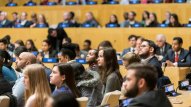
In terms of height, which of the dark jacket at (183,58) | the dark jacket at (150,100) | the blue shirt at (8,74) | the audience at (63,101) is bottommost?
the dark jacket at (183,58)

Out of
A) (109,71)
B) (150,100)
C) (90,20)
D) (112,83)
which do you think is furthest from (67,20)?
(150,100)

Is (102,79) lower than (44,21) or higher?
lower

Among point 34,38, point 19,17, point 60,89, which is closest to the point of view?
point 60,89

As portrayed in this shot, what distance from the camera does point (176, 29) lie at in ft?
25.4

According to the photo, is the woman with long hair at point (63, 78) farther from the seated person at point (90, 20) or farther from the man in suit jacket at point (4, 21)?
the man in suit jacket at point (4, 21)

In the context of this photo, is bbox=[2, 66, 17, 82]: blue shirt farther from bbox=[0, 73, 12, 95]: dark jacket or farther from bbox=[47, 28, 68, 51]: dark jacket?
bbox=[47, 28, 68, 51]: dark jacket

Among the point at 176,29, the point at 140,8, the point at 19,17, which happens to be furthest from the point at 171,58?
the point at 19,17

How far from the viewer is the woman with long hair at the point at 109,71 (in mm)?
3734

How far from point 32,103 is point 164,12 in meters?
7.02

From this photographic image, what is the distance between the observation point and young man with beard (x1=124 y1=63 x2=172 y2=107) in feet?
6.55

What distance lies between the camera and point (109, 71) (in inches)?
152

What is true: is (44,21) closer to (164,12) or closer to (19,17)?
(19,17)

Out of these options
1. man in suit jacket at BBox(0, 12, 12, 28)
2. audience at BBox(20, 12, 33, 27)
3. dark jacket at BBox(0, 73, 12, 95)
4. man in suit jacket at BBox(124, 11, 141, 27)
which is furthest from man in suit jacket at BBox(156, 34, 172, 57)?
man in suit jacket at BBox(0, 12, 12, 28)

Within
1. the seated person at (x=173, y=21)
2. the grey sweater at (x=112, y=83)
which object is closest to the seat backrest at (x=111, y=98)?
the grey sweater at (x=112, y=83)
